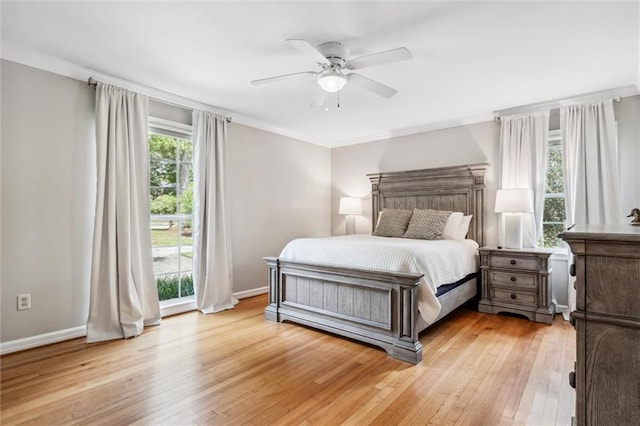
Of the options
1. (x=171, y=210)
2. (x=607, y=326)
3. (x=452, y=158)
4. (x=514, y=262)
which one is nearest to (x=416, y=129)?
(x=452, y=158)

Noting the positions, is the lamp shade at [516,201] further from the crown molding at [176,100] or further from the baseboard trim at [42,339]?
the baseboard trim at [42,339]

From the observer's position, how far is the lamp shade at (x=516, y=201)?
11.7ft

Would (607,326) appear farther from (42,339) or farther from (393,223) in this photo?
(42,339)

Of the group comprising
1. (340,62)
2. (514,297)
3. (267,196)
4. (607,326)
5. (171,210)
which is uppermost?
(340,62)

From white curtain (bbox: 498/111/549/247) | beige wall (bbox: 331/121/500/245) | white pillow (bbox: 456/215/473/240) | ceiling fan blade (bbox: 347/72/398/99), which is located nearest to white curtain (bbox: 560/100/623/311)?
white curtain (bbox: 498/111/549/247)

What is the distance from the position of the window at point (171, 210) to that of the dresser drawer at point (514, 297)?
3506 millimetres

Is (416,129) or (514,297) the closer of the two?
(514,297)

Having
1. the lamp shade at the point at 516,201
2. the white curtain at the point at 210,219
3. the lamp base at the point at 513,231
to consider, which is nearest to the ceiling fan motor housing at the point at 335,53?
the white curtain at the point at 210,219

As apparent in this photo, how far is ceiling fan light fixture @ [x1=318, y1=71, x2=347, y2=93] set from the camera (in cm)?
255

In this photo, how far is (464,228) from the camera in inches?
162

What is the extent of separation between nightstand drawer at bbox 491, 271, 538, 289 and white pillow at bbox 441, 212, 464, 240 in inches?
23.9

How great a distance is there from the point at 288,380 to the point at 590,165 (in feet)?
12.0

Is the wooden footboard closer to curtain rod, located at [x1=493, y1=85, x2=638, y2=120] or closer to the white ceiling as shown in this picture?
the white ceiling

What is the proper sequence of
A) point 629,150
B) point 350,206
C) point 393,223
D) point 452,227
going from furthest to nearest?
point 350,206
point 393,223
point 452,227
point 629,150
